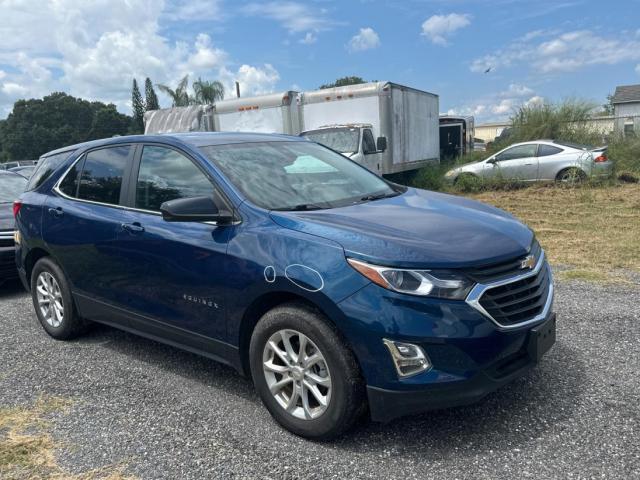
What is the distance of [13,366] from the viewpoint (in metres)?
4.44

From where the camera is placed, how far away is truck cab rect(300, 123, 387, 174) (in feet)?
Result: 39.8

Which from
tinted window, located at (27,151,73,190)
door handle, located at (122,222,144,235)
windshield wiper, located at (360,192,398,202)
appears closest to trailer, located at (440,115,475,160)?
tinted window, located at (27,151,73,190)

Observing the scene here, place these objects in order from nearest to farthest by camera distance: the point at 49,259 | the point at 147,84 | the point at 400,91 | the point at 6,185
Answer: the point at 49,259, the point at 6,185, the point at 400,91, the point at 147,84

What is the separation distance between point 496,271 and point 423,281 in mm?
449

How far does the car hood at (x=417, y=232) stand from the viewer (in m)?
2.84

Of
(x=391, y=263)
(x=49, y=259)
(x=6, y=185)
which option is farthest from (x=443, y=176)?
(x=391, y=263)

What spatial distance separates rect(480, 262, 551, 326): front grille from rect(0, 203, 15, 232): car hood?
603cm

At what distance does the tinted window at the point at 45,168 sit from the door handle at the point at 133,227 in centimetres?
146

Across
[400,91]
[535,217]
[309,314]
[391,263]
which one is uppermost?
[400,91]

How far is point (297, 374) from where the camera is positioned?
10.2 ft

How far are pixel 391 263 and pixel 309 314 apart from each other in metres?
0.54

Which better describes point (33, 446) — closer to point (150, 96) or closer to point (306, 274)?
point (306, 274)

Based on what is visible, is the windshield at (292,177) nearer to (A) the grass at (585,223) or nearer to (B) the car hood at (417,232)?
(B) the car hood at (417,232)

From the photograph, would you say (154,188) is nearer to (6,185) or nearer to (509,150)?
(6,185)
